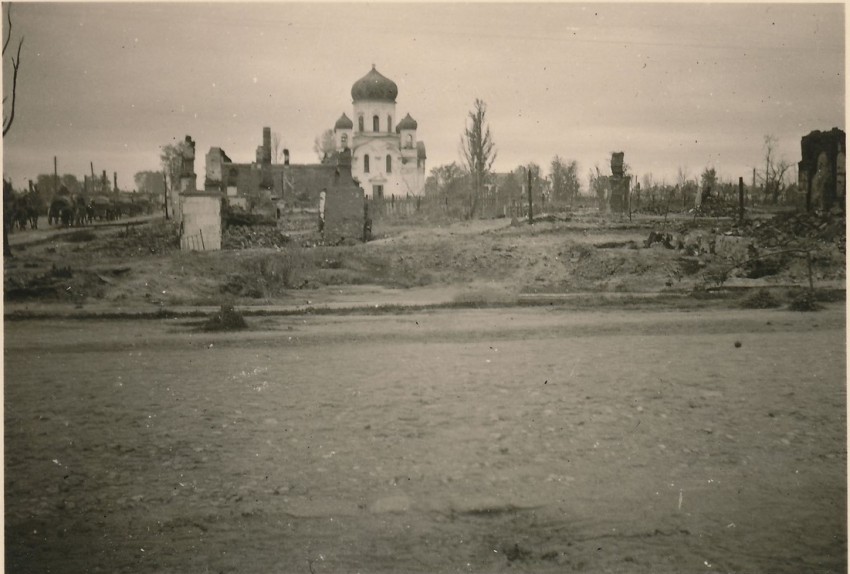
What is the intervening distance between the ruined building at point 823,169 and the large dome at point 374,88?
2.74 meters

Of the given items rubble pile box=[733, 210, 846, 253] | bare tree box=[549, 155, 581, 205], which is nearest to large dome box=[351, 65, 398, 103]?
bare tree box=[549, 155, 581, 205]

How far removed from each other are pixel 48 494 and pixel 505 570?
87.0 inches

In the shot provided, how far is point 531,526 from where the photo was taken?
301cm

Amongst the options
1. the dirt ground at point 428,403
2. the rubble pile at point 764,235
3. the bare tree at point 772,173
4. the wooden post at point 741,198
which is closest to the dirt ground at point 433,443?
the dirt ground at point 428,403

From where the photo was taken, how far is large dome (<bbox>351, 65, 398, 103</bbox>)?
4384 millimetres

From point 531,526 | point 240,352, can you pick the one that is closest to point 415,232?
point 240,352

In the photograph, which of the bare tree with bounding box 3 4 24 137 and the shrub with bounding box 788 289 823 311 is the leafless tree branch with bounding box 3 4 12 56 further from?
the shrub with bounding box 788 289 823 311

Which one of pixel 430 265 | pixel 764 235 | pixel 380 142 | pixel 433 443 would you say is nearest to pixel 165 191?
pixel 430 265

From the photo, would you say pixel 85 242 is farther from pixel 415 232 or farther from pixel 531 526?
pixel 531 526

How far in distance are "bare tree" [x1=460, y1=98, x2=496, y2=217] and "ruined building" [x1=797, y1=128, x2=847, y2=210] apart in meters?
2.08

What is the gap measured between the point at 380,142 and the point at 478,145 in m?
2.15

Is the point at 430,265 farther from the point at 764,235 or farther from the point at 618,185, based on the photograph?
the point at 764,235

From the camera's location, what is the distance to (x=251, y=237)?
15.7ft

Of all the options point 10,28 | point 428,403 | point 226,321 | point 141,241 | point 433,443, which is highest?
point 10,28
